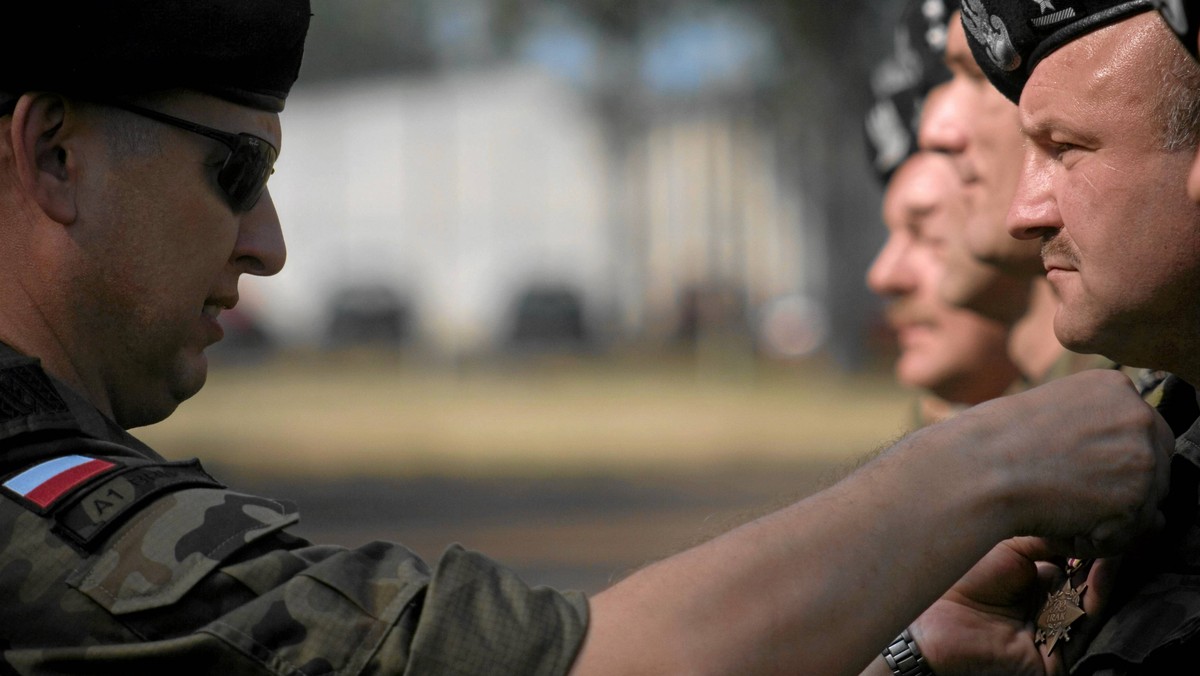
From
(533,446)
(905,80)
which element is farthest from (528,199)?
(905,80)

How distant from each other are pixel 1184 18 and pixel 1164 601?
798 mm

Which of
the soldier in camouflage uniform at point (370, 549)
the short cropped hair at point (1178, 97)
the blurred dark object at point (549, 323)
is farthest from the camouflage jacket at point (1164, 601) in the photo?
the blurred dark object at point (549, 323)

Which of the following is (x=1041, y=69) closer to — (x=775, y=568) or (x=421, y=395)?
(x=775, y=568)

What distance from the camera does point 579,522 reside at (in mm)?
14727

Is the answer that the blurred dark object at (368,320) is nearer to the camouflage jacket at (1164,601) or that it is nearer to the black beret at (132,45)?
the black beret at (132,45)

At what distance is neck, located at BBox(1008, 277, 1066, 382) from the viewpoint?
12.4 ft

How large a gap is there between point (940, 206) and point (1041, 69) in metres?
2.19

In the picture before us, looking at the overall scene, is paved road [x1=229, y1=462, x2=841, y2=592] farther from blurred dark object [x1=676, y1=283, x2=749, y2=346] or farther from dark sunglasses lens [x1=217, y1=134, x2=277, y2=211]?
blurred dark object [x1=676, y1=283, x2=749, y2=346]

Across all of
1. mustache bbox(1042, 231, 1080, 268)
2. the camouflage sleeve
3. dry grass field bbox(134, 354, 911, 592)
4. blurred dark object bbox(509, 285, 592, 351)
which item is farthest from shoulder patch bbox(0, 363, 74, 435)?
blurred dark object bbox(509, 285, 592, 351)

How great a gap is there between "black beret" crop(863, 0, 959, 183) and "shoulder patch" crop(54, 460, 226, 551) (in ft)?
8.95

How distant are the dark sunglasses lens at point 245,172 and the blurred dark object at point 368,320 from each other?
112 ft

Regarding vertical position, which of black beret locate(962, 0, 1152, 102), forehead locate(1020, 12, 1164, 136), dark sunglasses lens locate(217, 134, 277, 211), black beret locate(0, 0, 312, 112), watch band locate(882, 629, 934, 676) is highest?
black beret locate(0, 0, 312, 112)

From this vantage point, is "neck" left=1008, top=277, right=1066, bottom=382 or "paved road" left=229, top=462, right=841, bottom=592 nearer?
"neck" left=1008, top=277, right=1066, bottom=382

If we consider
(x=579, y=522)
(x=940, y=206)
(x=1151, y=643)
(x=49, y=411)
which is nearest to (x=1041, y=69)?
(x=1151, y=643)
